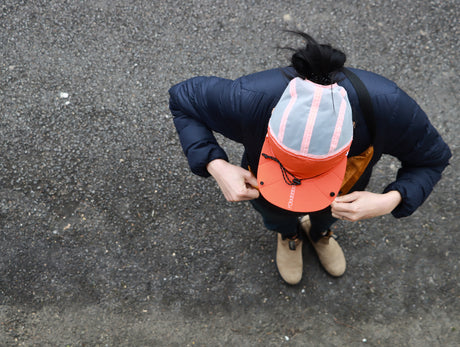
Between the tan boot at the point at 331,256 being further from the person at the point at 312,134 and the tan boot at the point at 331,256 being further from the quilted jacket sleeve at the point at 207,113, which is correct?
the quilted jacket sleeve at the point at 207,113

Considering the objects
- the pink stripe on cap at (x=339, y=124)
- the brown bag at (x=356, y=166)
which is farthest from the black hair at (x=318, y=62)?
the brown bag at (x=356, y=166)

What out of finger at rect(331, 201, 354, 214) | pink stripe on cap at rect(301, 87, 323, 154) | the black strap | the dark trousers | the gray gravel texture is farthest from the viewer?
the gray gravel texture

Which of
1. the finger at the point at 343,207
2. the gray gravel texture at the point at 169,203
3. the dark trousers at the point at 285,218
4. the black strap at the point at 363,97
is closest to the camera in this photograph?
the black strap at the point at 363,97

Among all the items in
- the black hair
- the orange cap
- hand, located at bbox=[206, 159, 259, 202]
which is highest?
the black hair

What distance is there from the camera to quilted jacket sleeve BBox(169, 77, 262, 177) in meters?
1.60

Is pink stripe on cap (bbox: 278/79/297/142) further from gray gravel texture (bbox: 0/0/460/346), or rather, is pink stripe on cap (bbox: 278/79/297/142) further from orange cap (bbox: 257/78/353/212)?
gray gravel texture (bbox: 0/0/460/346)

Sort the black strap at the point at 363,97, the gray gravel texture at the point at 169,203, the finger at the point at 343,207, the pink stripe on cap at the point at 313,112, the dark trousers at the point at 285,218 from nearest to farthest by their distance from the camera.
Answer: the pink stripe on cap at the point at 313,112
the black strap at the point at 363,97
the finger at the point at 343,207
the dark trousers at the point at 285,218
the gray gravel texture at the point at 169,203

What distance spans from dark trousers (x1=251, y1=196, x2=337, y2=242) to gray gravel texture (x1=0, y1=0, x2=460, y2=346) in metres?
0.46

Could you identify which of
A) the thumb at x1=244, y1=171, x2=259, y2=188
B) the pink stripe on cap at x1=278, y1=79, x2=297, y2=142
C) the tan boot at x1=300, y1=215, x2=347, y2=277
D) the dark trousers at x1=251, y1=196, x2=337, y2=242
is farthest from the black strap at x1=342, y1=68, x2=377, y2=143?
the tan boot at x1=300, y1=215, x2=347, y2=277

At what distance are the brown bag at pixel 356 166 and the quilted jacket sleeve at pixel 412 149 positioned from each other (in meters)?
0.08

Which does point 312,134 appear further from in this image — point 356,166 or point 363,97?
point 356,166

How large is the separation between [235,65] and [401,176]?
6.13ft

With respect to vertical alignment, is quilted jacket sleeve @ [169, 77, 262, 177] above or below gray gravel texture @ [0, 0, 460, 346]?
above

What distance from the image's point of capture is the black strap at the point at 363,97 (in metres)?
1.45
